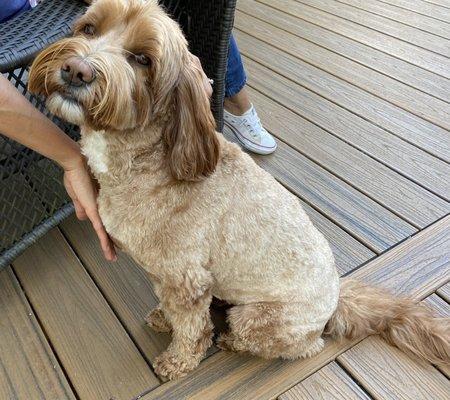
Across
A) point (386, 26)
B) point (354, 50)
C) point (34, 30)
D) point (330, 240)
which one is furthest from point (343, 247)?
point (386, 26)

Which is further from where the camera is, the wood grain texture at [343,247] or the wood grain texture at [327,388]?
the wood grain texture at [343,247]

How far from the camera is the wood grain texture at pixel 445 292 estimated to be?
1707 millimetres

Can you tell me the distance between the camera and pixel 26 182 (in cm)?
163

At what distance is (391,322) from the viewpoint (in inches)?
60.3

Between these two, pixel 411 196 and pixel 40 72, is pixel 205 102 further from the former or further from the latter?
pixel 411 196

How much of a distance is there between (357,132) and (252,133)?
1.87ft

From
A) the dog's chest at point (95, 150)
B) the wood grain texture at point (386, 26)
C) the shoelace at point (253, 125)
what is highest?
the dog's chest at point (95, 150)

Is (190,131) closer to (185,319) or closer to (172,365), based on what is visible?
(185,319)

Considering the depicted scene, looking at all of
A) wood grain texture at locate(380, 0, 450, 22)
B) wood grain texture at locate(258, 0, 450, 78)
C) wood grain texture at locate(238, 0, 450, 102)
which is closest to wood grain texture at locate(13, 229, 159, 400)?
wood grain texture at locate(238, 0, 450, 102)

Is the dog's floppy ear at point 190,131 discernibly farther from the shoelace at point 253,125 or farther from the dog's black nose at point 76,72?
the shoelace at point 253,125

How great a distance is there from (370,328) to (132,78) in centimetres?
109

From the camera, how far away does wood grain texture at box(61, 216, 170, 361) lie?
5.25 ft

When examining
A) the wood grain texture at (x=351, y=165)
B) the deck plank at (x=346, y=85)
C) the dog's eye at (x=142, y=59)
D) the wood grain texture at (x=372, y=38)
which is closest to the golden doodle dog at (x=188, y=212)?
the dog's eye at (x=142, y=59)

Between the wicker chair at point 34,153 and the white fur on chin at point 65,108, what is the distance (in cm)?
33
